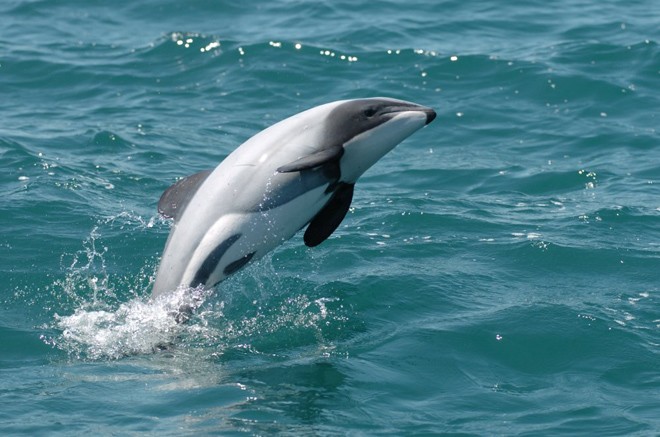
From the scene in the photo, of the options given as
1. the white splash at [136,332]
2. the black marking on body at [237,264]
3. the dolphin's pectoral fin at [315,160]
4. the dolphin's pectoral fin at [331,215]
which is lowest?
the white splash at [136,332]

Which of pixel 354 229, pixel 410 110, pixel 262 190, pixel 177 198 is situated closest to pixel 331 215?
pixel 262 190

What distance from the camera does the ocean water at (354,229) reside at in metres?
11.5

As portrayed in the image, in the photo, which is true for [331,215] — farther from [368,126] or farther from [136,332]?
[136,332]

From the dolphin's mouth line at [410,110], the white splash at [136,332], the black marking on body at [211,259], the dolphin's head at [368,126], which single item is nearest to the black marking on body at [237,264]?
the black marking on body at [211,259]

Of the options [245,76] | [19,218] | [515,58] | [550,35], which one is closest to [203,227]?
[19,218]

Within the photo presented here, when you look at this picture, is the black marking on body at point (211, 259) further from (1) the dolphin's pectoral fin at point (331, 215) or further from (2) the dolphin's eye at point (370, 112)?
(2) the dolphin's eye at point (370, 112)

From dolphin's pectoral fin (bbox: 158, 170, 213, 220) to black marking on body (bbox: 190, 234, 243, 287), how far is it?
0.57 meters

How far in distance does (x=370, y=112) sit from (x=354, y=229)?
3.76 m

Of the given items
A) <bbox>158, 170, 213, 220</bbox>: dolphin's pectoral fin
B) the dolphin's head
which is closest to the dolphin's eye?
the dolphin's head

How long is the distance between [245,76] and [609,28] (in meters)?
8.17

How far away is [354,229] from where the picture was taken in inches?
644

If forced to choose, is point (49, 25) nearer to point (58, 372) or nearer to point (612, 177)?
point (612, 177)

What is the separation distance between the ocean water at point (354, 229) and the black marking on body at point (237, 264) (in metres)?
0.40

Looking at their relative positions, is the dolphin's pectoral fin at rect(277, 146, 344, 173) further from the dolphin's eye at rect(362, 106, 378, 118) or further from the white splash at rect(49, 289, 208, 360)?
the white splash at rect(49, 289, 208, 360)
